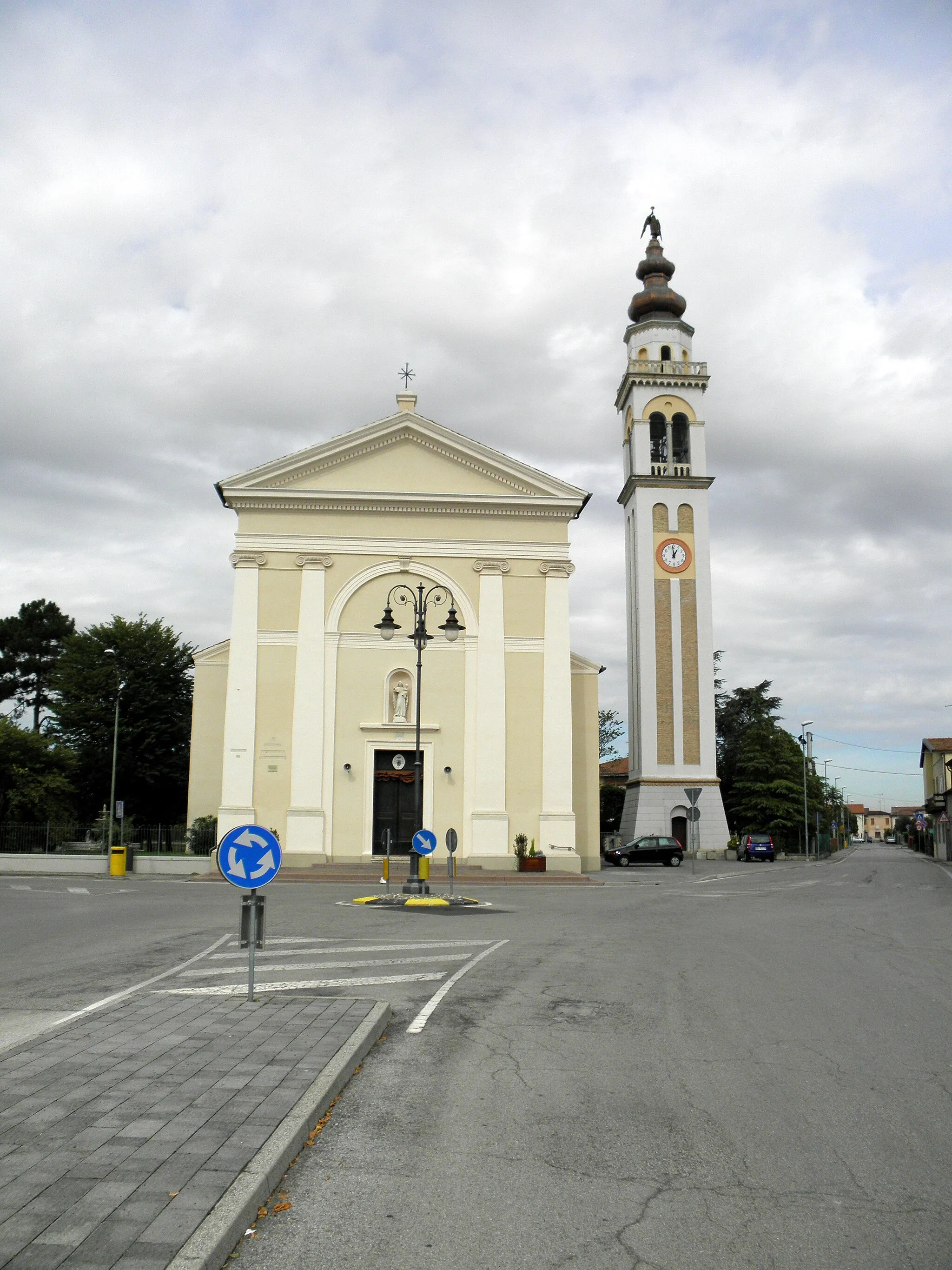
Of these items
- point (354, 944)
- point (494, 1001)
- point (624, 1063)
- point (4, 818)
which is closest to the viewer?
point (624, 1063)

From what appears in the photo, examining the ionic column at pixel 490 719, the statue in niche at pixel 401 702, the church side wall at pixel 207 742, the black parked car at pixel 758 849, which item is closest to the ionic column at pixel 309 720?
the statue in niche at pixel 401 702

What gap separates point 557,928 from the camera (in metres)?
15.9

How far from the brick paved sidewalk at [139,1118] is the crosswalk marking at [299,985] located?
2.88ft

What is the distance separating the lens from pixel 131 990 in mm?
9398

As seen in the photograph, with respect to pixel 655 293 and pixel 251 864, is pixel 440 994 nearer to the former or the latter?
pixel 251 864

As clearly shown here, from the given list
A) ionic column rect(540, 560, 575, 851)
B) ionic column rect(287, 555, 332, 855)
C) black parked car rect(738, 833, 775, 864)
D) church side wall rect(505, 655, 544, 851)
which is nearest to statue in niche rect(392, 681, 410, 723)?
ionic column rect(287, 555, 332, 855)

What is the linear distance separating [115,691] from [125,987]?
43.0 meters

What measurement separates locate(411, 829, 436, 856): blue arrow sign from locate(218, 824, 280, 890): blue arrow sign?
38.2 feet

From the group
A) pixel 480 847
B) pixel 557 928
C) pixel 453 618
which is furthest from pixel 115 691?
pixel 557 928

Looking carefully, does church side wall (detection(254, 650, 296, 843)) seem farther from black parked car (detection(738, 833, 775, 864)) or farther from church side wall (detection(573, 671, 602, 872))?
black parked car (detection(738, 833, 775, 864))

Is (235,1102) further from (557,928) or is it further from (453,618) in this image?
(453,618)

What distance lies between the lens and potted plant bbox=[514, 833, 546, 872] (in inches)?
1238

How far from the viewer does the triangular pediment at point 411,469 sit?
113 ft

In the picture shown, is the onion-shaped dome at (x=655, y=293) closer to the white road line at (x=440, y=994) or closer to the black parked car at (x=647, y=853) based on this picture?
the black parked car at (x=647, y=853)
